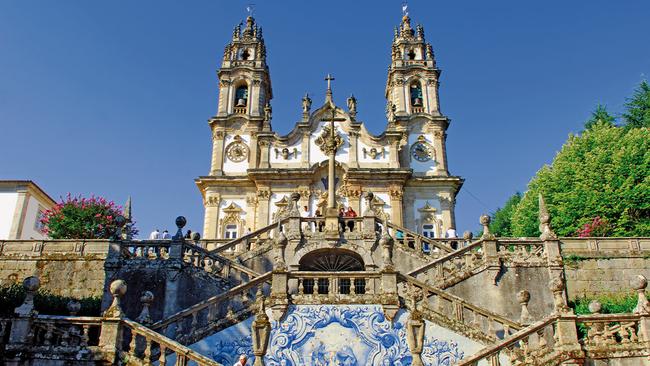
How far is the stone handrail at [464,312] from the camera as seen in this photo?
41.0ft

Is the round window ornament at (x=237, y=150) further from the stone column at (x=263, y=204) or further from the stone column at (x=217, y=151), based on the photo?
the stone column at (x=263, y=204)

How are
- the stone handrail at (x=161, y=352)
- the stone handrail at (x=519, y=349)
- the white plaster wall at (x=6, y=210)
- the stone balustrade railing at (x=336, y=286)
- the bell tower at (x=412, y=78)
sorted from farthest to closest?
the bell tower at (x=412, y=78) < the white plaster wall at (x=6, y=210) < the stone balustrade railing at (x=336, y=286) < the stone handrail at (x=519, y=349) < the stone handrail at (x=161, y=352)

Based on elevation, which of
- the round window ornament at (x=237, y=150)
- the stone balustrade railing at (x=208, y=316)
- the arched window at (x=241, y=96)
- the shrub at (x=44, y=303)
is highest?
the arched window at (x=241, y=96)

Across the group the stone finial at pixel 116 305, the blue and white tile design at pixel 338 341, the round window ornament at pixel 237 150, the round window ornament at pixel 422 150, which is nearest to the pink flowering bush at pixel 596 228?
the round window ornament at pixel 422 150

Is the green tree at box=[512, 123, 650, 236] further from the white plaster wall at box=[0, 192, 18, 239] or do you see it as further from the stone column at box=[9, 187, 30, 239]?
the white plaster wall at box=[0, 192, 18, 239]

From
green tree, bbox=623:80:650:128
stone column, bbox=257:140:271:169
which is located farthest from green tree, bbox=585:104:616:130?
stone column, bbox=257:140:271:169

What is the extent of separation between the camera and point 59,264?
19.0 metres

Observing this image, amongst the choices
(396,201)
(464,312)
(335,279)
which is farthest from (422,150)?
(335,279)

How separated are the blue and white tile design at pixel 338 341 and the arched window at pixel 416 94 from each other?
22.7 m

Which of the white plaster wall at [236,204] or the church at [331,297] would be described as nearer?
the church at [331,297]

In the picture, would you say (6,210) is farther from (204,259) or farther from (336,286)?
(336,286)

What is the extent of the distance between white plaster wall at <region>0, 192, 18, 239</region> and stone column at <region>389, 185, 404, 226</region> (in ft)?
66.6

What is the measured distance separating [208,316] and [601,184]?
1933 cm

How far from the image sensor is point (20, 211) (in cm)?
3170
